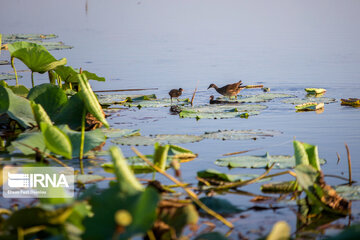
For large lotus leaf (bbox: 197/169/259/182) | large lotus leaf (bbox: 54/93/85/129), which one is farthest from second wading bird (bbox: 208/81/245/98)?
large lotus leaf (bbox: 197/169/259/182)


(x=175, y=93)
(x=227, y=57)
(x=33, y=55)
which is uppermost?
(x=33, y=55)

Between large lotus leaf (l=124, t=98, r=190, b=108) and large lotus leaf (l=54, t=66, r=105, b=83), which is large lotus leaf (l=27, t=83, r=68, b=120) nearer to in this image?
large lotus leaf (l=54, t=66, r=105, b=83)

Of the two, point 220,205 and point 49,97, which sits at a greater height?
point 49,97

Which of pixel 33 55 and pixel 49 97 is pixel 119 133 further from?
pixel 33 55

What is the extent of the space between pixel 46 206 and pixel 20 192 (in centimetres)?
113

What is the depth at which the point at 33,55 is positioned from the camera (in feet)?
14.8

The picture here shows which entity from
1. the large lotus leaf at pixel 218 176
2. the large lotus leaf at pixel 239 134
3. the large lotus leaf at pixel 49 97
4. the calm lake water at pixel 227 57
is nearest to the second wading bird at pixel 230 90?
the calm lake water at pixel 227 57

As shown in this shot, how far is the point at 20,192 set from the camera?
2.96 m

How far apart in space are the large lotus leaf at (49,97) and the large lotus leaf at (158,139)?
52 cm

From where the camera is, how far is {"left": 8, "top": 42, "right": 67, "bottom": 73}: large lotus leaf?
4.43 metres

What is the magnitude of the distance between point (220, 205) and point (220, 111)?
2.83 metres

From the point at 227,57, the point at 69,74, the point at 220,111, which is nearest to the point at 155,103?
the point at 220,111

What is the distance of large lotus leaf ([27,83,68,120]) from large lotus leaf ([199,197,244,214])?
1913 mm

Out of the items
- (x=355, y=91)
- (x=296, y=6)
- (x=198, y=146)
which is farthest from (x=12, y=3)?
(x=198, y=146)
